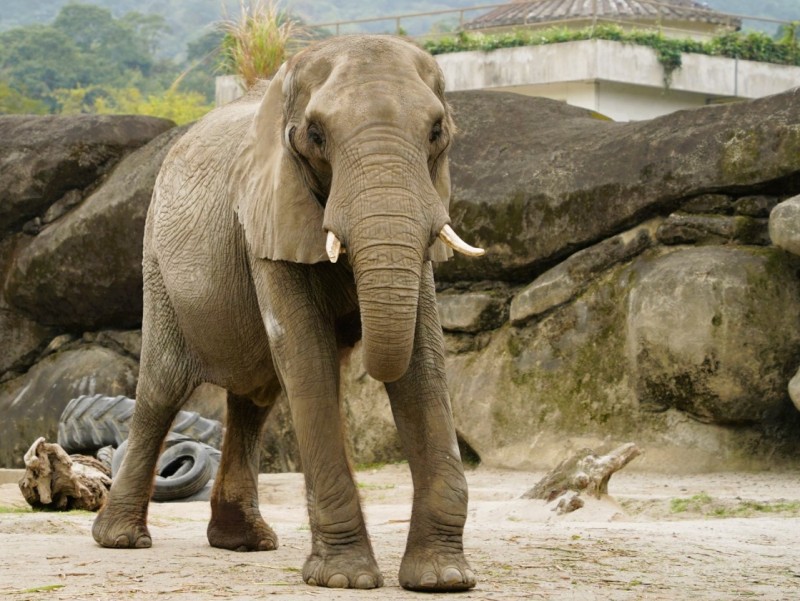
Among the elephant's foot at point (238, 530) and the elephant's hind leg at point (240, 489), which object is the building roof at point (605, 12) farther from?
the elephant's foot at point (238, 530)

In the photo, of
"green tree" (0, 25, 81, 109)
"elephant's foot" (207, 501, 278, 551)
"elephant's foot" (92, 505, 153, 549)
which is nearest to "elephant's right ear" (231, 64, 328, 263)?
"elephant's foot" (207, 501, 278, 551)

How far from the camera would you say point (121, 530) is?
7.33m

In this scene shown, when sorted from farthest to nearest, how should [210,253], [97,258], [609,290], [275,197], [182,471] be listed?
[97,258]
[609,290]
[182,471]
[210,253]
[275,197]

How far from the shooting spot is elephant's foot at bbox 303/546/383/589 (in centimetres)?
555

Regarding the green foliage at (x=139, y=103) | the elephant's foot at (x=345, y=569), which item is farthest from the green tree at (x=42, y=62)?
the elephant's foot at (x=345, y=569)

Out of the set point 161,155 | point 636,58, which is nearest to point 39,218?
point 161,155

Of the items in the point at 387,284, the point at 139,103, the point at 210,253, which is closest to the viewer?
the point at 387,284

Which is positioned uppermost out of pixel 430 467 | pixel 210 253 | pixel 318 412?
pixel 210 253

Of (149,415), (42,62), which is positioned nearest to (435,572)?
(149,415)

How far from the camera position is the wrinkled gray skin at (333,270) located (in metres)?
5.24

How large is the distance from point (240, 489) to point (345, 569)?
197cm

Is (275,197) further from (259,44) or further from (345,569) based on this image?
(259,44)

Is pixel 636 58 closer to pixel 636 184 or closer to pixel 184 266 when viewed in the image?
pixel 636 184

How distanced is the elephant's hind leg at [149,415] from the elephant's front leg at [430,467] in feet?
5.90
